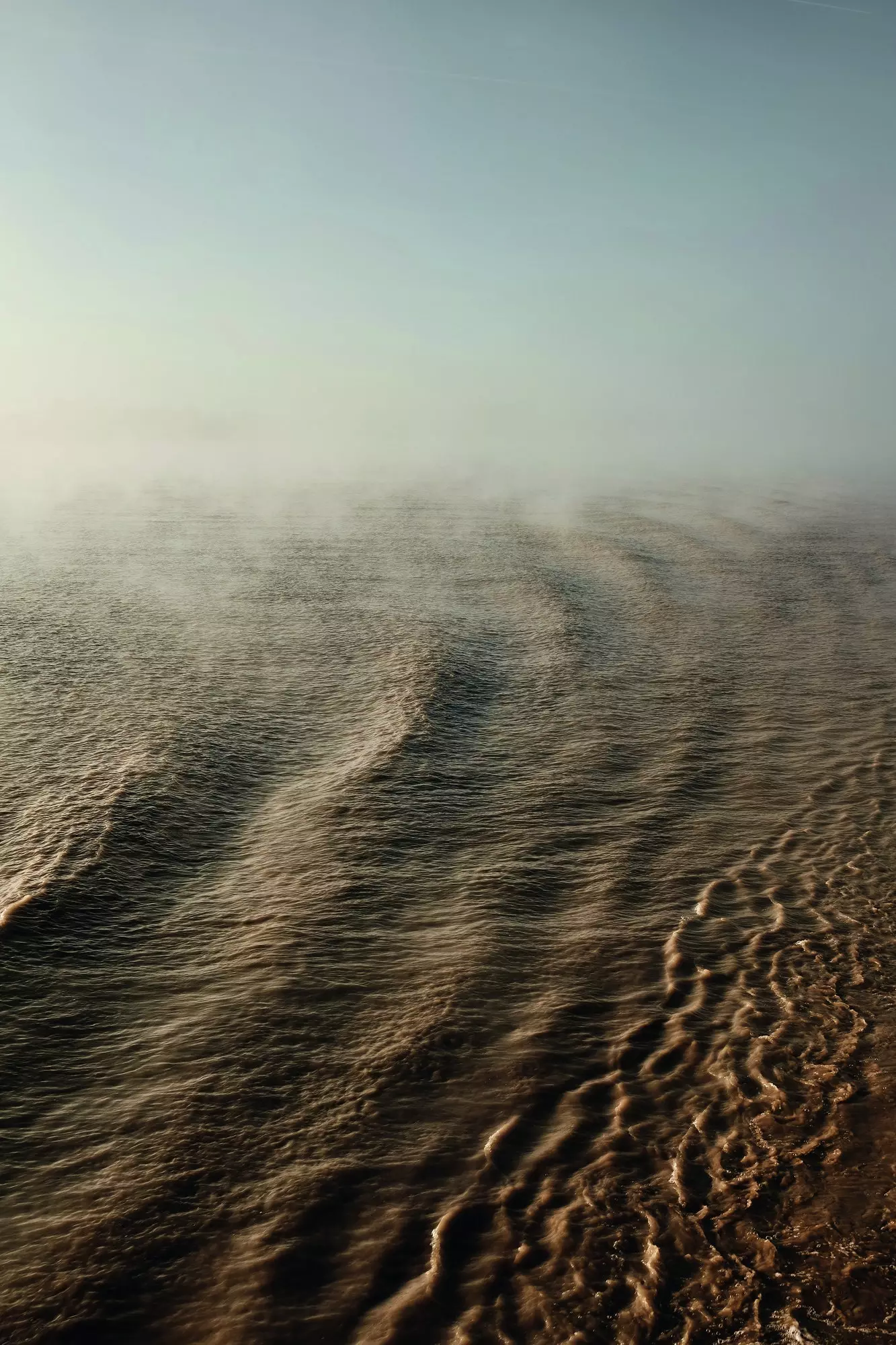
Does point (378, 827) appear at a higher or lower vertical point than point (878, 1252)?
higher

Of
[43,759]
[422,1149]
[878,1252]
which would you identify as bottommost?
[878,1252]

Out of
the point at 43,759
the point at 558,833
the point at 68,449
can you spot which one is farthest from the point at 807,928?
the point at 68,449

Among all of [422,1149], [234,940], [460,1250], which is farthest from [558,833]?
[460,1250]

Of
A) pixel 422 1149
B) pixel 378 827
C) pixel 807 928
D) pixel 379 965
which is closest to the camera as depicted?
pixel 422 1149

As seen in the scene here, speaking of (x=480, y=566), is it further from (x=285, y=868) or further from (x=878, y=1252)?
(x=878, y=1252)

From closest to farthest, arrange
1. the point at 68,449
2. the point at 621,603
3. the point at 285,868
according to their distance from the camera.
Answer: the point at 285,868
the point at 621,603
the point at 68,449

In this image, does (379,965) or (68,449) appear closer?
(379,965)
